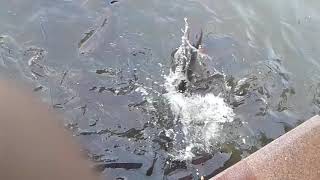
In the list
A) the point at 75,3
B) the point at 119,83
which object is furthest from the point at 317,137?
the point at 75,3

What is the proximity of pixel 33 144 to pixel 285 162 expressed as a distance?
3016 millimetres

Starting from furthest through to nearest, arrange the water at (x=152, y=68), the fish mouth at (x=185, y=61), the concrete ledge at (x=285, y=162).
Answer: the fish mouth at (x=185, y=61) → the water at (x=152, y=68) → the concrete ledge at (x=285, y=162)

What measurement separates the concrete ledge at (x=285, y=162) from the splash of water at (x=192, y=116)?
1.26 meters

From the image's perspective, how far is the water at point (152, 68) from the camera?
233 inches

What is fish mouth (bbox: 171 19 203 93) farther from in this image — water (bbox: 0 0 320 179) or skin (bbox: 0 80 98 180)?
skin (bbox: 0 80 98 180)

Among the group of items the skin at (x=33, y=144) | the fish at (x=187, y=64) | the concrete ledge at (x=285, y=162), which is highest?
the concrete ledge at (x=285, y=162)

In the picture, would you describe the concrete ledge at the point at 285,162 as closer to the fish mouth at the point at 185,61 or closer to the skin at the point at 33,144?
the skin at the point at 33,144

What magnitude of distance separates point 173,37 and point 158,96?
4.12ft

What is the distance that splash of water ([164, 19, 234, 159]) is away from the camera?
5953 millimetres

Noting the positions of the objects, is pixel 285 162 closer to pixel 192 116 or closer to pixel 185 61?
pixel 192 116

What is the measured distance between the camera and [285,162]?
4.63 m

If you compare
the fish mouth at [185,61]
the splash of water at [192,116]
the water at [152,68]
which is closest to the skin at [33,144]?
the water at [152,68]

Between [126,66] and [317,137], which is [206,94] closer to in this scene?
[126,66]

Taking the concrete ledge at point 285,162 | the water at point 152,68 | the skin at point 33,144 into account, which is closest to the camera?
the concrete ledge at point 285,162
